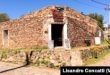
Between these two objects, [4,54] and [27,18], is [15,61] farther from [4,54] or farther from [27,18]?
[27,18]

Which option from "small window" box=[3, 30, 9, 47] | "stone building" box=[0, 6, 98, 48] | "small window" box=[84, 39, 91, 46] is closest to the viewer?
"stone building" box=[0, 6, 98, 48]

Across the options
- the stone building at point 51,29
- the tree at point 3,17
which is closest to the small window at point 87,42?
the stone building at point 51,29

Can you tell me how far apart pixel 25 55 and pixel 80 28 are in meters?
6.90

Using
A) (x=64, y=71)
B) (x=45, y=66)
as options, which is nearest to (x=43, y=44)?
(x=45, y=66)

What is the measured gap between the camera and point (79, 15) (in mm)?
22500

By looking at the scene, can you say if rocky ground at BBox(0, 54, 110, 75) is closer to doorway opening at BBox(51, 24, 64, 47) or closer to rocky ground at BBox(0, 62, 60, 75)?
rocky ground at BBox(0, 62, 60, 75)

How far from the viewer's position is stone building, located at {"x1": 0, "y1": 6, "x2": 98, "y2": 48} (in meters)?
20.1

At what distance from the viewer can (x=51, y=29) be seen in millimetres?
20297

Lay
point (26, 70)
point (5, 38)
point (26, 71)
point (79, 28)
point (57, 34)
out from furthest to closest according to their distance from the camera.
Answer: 1. point (5, 38)
2. point (79, 28)
3. point (57, 34)
4. point (26, 70)
5. point (26, 71)

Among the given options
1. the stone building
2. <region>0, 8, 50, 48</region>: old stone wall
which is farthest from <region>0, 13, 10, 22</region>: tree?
the stone building

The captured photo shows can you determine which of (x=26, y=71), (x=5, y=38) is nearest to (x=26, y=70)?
(x=26, y=71)

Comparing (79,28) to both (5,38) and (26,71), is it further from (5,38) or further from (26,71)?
(26,71)

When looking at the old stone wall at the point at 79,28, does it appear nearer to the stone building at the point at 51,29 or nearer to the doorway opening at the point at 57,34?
the stone building at the point at 51,29

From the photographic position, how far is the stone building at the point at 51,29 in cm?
2011
